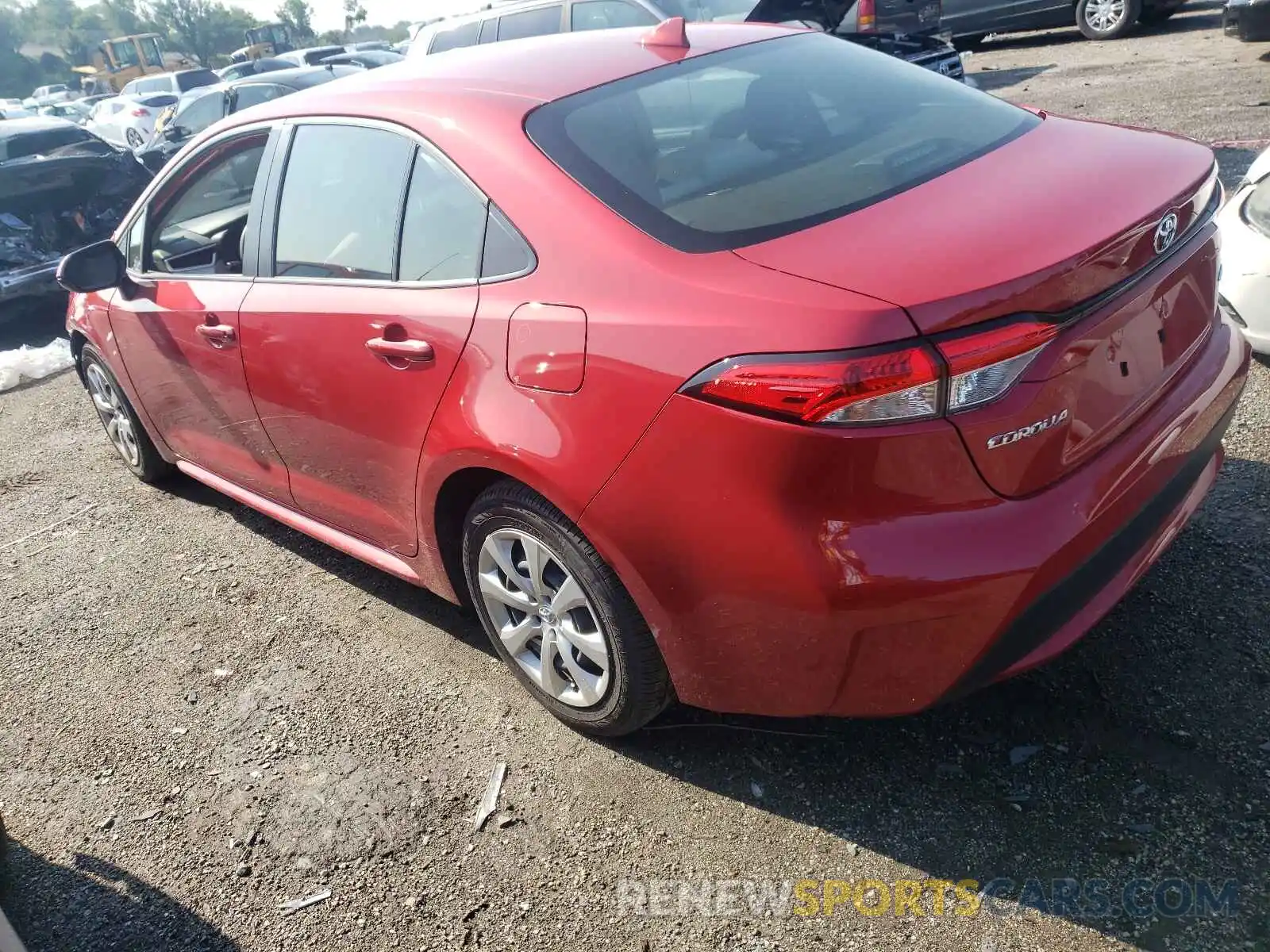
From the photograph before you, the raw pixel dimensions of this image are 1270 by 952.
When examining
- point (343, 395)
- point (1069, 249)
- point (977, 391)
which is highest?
point (1069, 249)

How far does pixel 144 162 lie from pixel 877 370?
10859mm

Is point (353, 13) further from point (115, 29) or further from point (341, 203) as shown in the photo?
point (341, 203)

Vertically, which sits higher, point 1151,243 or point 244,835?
point 1151,243

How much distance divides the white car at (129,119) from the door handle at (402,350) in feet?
73.4

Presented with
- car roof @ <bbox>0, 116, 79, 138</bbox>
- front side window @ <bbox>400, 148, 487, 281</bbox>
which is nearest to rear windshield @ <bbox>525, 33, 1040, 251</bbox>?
front side window @ <bbox>400, 148, 487, 281</bbox>

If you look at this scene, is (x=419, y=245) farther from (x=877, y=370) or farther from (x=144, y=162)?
(x=144, y=162)

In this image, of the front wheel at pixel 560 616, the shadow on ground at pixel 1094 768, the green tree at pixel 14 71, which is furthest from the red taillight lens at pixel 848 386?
the green tree at pixel 14 71

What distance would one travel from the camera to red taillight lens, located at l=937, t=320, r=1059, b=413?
1.88 m

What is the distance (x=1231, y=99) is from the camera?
8805mm

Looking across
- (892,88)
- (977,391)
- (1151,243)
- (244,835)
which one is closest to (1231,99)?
(892,88)

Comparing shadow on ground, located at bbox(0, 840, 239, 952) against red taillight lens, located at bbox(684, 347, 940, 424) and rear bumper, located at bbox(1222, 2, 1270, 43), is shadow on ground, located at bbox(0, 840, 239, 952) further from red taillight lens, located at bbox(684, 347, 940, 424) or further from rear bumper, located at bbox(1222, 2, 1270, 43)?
rear bumper, located at bbox(1222, 2, 1270, 43)

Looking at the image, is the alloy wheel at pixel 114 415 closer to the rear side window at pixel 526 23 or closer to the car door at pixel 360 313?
the car door at pixel 360 313

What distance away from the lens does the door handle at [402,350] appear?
8.59ft

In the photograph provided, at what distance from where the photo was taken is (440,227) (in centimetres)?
267
